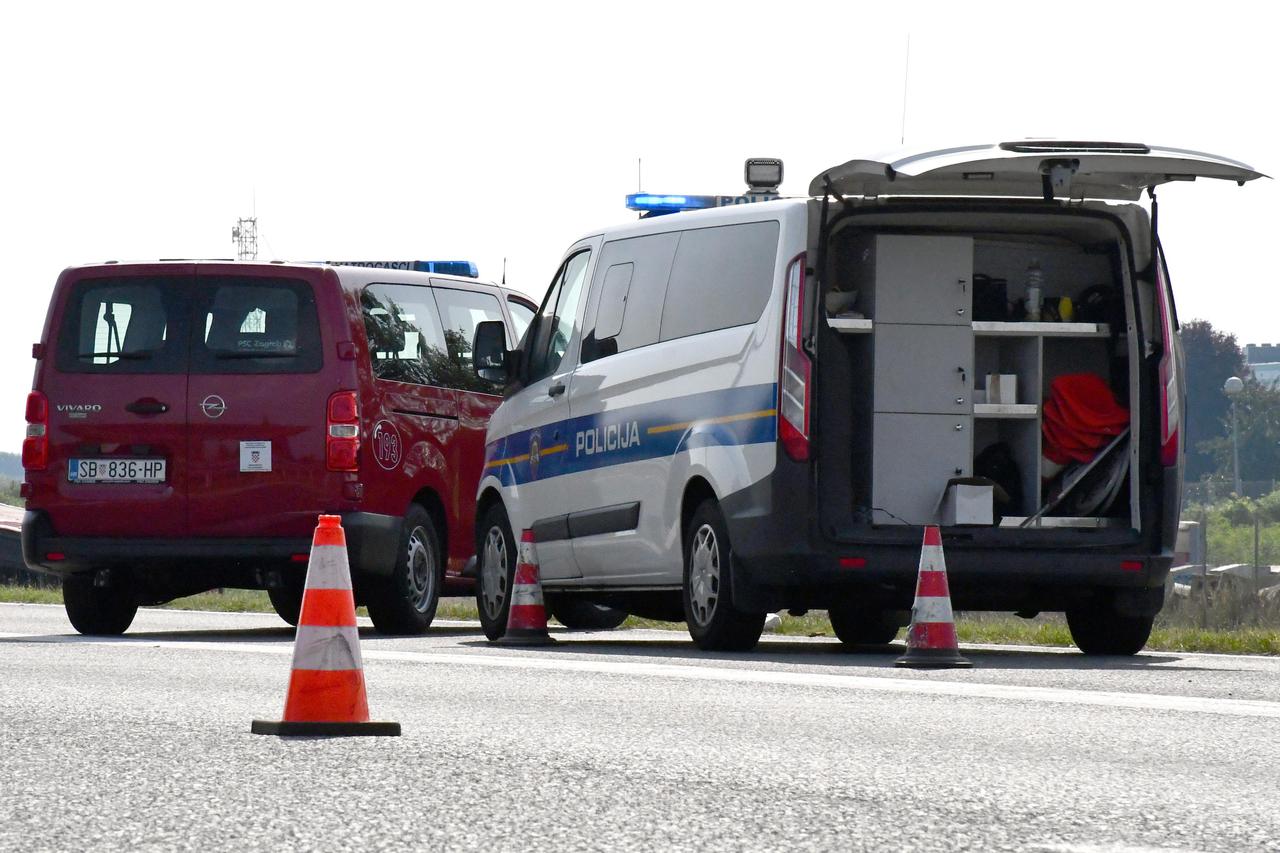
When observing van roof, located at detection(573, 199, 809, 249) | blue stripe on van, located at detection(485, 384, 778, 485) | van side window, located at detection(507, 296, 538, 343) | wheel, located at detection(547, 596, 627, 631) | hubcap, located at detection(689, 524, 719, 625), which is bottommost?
wheel, located at detection(547, 596, 627, 631)

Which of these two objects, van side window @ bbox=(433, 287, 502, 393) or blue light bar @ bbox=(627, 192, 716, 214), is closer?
blue light bar @ bbox=(627, 192, 716, 214)

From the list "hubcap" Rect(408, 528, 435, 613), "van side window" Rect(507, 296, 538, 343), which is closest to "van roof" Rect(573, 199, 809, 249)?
"hubcap" Rect(408, 528, 435, 613)

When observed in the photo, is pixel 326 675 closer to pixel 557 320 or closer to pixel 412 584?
pixel 557 320

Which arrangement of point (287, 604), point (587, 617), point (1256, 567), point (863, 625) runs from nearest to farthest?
1. point (863, 625)
2. point (287, 604)
3. point (587, 617)
4. point (1256, 567)

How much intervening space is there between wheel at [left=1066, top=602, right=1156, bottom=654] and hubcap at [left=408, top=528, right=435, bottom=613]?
4.03 metres

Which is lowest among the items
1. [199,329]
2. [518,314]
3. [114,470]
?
[114,470]

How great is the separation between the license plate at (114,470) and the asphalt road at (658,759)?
284 centimetres

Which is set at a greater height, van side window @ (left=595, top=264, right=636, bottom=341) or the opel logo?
van side window @ (left=595, top=264, right=636, bottom=341)

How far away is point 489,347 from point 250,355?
133 cm

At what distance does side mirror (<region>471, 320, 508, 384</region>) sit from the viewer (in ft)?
41.9

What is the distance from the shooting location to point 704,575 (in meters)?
10.9

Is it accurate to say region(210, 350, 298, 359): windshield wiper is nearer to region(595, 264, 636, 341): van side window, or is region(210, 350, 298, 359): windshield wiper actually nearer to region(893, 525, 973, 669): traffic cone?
region(595, 264, 636, 341): van side window

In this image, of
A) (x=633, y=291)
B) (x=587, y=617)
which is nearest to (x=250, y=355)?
(x=633, y=291)

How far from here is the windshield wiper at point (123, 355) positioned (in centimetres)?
1282
